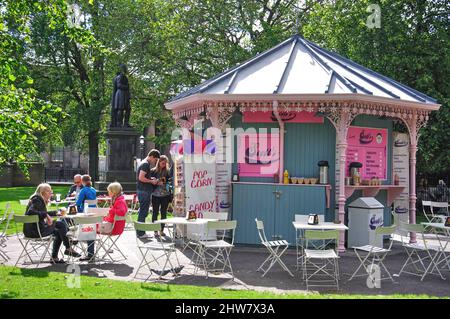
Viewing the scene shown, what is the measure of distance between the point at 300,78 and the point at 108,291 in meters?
6.68

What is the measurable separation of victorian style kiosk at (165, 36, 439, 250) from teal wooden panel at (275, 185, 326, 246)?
2cm

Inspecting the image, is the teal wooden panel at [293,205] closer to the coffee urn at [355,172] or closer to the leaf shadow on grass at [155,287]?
the coffee urn at [355,172]

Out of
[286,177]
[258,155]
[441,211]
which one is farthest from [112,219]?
[441,211]

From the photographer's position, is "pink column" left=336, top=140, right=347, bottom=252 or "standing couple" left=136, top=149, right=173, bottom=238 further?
"standing couple" left=136, top=149, right=173, bottom=238

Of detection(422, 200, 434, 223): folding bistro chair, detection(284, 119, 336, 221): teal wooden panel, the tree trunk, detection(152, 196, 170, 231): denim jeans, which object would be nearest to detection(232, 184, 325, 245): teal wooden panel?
detection(284, 119, 336, 221): teal wooden panel

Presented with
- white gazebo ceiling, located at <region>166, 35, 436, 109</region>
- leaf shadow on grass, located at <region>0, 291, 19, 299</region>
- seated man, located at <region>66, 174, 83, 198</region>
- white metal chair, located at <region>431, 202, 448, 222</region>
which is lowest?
leaf shadow on grass, located at <region>0, 291, 19, 299</region>

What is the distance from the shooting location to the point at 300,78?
37.3 ft

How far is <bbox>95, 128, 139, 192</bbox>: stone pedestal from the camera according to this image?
19.9 meters

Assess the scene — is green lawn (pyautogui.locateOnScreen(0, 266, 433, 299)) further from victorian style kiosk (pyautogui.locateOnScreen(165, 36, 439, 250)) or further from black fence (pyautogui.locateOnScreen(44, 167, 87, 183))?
black fence (pyautogui.locateOnScreen(44, 167, 87, 183))

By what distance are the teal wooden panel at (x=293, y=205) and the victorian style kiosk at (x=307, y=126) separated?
0.07ft

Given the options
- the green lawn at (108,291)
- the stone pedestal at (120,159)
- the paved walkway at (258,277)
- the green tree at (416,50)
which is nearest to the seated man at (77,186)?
the paved walkway at (258,277)

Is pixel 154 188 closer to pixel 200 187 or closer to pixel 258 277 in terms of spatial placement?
pixel 200 187

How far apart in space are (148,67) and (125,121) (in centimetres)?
612

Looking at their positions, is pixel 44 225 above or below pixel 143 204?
below
